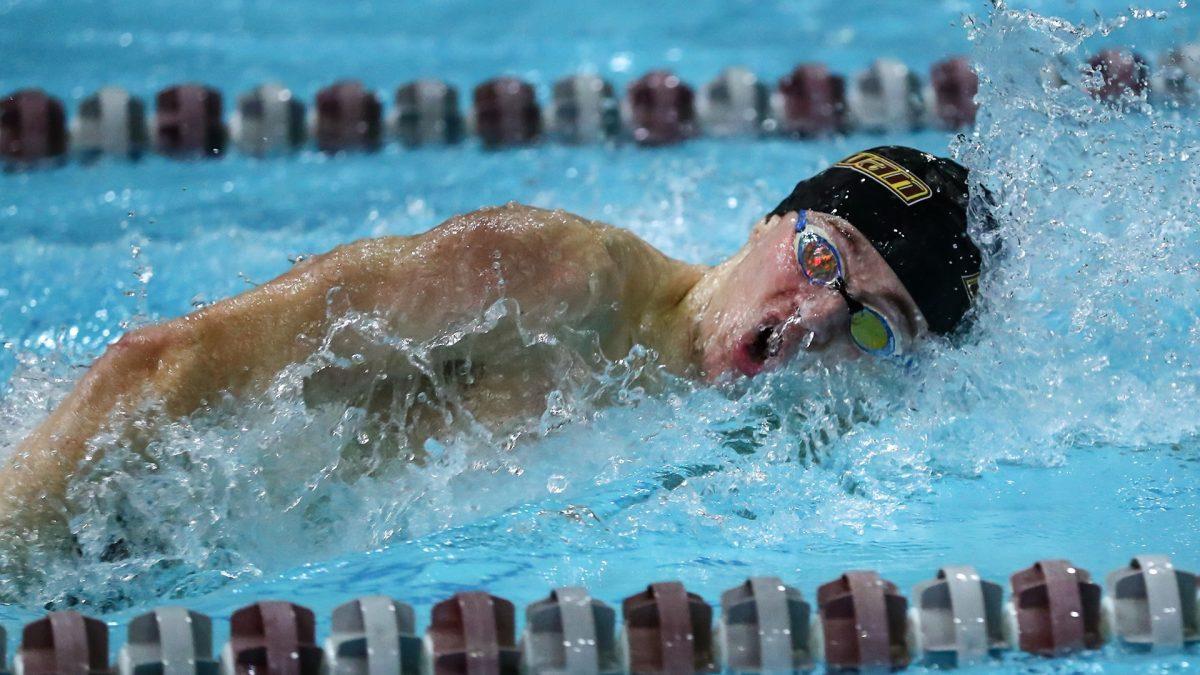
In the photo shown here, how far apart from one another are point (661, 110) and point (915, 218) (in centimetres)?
250

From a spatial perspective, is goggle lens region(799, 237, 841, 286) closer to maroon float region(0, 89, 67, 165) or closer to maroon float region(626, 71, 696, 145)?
maroon float region(626, 71, 696, 145)

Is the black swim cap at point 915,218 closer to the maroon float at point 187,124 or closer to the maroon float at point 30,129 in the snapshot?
the maroon float at point 187,124

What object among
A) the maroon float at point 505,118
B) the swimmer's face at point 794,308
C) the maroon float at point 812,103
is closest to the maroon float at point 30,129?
the maroon float at point 505,118

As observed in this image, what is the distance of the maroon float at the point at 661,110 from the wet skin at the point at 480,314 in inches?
87.5

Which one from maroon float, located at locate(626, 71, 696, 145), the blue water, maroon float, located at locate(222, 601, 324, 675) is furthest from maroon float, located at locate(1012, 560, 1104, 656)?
maroon float, located at locate(626, 71, 696, 145)

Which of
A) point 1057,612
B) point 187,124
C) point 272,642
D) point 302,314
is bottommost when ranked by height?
point 1057,612

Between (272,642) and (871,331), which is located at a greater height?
(871,331)

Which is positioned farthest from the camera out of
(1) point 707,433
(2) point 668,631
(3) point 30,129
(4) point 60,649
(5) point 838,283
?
(3) point 30,129

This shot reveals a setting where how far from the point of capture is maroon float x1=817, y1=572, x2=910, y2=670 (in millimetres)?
1853

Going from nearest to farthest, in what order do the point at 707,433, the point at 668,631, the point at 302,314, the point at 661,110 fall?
the point at 668,631 → the point at 302,314 → the point at 707,433 → the point at 661,110

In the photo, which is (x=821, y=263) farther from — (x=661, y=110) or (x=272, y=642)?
(x=661, y=110)

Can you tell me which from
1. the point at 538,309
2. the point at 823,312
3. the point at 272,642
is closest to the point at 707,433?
the point at 823,312

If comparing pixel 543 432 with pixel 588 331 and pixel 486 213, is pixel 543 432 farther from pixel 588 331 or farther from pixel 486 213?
pixel 486 213

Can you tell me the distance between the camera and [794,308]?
2.29 m
